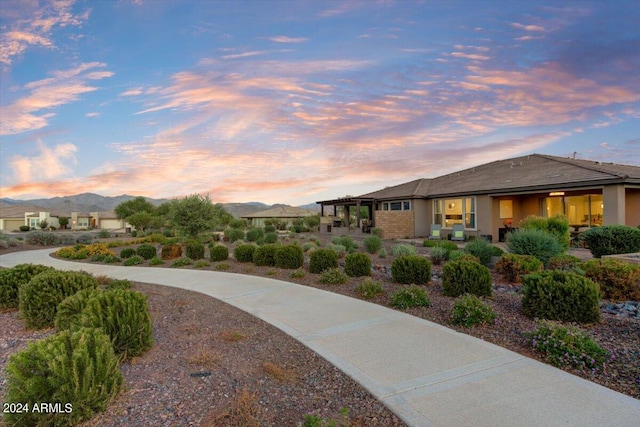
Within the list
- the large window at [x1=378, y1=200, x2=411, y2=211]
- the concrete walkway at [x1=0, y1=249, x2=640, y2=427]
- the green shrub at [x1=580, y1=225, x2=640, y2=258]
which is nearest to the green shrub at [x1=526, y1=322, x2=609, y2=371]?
the concrete walkway at [x1=0, y1=249, x2=640, y2=427]

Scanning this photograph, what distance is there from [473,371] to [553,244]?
7.56 meters

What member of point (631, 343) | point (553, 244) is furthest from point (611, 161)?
point (631, 343)

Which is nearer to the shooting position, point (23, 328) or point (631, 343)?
point (631, 343)

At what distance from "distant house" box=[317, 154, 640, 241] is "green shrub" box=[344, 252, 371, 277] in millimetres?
10893

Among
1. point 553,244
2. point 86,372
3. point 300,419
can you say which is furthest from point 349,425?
point 553,244

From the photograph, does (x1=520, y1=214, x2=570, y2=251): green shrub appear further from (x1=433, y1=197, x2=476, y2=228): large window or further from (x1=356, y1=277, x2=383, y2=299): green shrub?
(x1=433, y1=197, x2=476, y2=228): large window

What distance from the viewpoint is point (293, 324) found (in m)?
5.62

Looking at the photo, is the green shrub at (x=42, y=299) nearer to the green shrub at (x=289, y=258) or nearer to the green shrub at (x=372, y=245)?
the green shrub at (x=289, y=258)

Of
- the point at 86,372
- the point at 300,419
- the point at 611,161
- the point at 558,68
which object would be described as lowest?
the point at 300,419

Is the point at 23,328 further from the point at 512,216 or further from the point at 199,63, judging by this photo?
the point at 512,216

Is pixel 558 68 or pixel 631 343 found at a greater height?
pixel 558 68

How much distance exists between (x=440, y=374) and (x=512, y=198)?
60.5ft

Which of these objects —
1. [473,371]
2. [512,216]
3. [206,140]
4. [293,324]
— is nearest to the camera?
[473,371]

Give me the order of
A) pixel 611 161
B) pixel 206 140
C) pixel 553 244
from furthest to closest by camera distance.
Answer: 1. pixel 611 161
2. pixel 206 140
3. pixel 553 244
